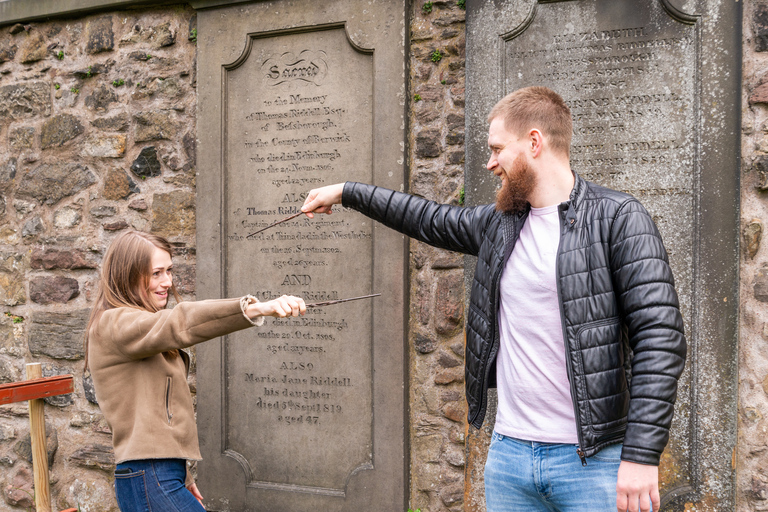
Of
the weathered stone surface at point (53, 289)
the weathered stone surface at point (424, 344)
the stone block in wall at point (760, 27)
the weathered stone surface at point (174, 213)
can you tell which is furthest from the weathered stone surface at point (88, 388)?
the stone block in wall at point (760, 27)

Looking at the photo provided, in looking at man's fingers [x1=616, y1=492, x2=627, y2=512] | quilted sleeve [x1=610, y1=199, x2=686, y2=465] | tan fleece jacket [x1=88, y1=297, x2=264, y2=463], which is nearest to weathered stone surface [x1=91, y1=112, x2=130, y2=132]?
tan fleece jacket [x1=88, y1=297, x2=264, y2=463]

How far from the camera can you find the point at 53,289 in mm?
3895

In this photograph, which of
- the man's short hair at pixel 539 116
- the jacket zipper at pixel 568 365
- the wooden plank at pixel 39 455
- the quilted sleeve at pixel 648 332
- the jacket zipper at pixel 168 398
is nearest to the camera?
the quilted sleeve at pixel 648 332

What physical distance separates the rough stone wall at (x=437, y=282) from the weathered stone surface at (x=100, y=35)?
2.02 metres

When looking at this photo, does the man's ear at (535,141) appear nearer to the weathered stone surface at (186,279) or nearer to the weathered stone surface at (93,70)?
the weathered stone surface at (186,279)

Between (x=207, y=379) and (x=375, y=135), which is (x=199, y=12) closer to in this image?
(x=375, y=135)

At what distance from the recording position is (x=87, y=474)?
3.78 meters

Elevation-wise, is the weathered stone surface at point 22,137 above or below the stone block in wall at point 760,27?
below

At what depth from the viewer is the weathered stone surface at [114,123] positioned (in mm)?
3766

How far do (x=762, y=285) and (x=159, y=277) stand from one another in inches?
102

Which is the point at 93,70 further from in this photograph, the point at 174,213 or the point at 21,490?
the point at 21,490

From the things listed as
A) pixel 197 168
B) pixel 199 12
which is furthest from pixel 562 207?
pixel 199 12

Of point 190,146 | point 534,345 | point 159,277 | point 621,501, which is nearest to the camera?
point 621,501

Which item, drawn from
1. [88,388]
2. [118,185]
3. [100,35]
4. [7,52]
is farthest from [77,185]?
[88,388]
